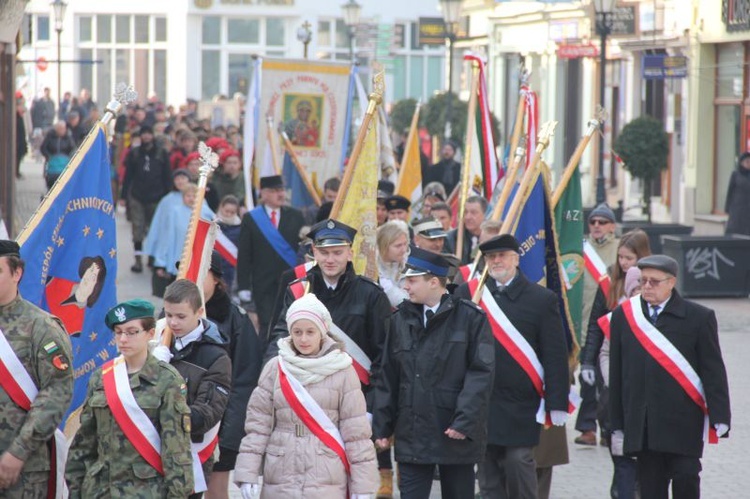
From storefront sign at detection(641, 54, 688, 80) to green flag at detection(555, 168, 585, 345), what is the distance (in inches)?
729

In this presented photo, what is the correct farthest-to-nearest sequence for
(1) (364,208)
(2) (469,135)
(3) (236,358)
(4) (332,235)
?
(2) (469,135) → (1) (364,208) → (4) (332,235) → (3) (236,358)

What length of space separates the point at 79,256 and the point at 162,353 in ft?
4.13

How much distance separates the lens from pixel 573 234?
1059 cm

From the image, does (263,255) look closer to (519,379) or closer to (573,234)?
(573,234)

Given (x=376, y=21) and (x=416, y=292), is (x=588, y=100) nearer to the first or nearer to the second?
(x=376, y=21)

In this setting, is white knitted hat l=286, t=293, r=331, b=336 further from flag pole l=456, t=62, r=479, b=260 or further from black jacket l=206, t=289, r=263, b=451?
flag pole l=456, t=62, r=479, b=260

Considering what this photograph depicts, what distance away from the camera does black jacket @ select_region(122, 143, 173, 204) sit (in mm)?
22016

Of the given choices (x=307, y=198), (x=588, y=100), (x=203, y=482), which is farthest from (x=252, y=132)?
(x=588, y=100)

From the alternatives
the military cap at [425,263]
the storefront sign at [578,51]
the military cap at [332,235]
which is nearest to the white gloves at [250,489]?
the military cap at [425,263]

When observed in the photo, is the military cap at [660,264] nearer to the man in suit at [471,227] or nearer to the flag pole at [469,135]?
the man in suit at [471,227]

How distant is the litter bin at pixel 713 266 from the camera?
2006 centimetres

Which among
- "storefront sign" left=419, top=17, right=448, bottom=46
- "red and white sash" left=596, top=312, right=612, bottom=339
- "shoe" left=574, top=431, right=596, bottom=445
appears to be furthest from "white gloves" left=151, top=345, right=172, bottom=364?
"storefront sign" left=419, top=17, right=448, bottom=46

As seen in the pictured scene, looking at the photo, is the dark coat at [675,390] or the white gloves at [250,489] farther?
the dark coat at [675,390]

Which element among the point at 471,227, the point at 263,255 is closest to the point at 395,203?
the point at 471,227
